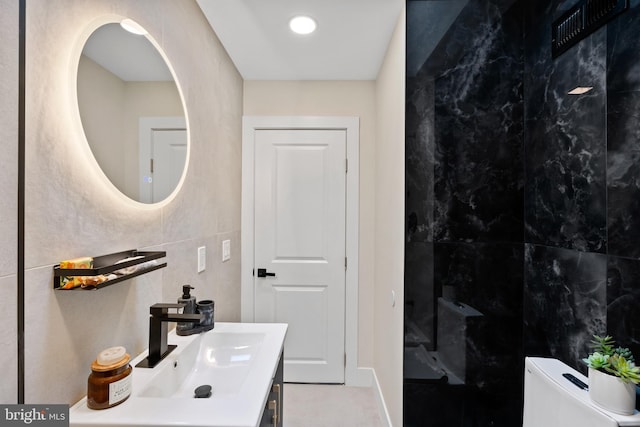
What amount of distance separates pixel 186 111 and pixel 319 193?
4.06 feet

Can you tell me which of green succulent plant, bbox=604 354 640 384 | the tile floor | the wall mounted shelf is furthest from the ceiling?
the tile floor

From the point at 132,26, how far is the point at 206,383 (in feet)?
4.39

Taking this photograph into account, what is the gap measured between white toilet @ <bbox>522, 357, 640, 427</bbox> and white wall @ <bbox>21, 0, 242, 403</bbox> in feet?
5.05

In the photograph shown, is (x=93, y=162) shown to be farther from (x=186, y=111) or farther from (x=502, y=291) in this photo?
(x=502, y=291)

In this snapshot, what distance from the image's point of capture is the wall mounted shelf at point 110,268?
2.42ft

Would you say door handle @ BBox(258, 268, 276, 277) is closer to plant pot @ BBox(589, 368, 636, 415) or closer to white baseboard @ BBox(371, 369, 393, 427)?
white baseboard @ BBox(371, 369, 393, 427)

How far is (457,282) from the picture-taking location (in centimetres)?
152

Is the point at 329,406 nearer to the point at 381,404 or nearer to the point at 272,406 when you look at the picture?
the point at 381,404

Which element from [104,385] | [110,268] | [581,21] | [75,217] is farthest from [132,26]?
[581,21]

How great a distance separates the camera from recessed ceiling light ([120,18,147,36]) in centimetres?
100

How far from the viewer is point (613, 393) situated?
937 millimetres

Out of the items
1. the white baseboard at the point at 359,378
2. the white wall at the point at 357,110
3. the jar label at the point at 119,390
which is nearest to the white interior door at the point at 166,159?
the jar label at the point at 119,390

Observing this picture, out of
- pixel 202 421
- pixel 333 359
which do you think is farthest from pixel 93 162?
pixel 333 359

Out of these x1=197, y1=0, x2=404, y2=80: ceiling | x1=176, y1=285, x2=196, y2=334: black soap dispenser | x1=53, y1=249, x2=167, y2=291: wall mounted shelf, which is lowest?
x1=176, y1=285, x2=196, y2=334: black soap dispenser
